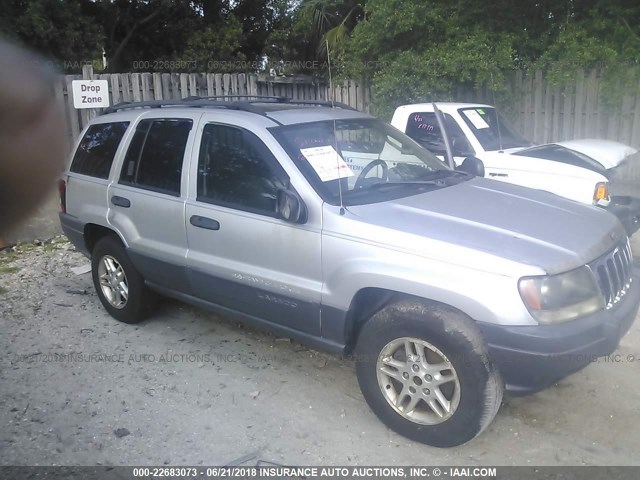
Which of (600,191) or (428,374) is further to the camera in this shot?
(600,191)

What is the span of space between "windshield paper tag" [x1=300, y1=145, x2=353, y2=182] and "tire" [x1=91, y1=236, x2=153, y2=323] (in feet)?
6.45

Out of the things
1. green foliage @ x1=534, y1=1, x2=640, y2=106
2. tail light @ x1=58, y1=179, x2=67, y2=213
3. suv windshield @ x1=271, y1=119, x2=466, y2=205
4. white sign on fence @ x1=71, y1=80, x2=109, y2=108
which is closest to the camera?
suv windshield @ x1=271, y1=119, x2=466, y2=205

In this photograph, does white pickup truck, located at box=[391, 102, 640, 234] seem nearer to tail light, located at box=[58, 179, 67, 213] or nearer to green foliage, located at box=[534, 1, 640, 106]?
green foliage, located at box=[534, 1, 640, 106]

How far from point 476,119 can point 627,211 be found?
2046 millimetres

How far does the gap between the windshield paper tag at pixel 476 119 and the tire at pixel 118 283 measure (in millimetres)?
4141

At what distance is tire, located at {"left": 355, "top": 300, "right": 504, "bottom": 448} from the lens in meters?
3.17

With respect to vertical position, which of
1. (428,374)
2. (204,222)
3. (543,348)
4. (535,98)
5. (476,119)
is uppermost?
(535,98)

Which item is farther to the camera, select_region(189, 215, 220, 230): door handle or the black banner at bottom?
select_region(189, 215, 220, 230): door handle

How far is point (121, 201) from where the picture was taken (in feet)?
16.2

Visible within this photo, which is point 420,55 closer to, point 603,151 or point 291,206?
point 603,151

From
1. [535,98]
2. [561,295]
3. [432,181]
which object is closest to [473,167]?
[432,181]

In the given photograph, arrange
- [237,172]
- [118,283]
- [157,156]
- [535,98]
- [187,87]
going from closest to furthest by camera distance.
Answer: [237,172], [157,156], [118,283], [187,87], [535,98]

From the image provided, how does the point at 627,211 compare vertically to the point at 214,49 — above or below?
below

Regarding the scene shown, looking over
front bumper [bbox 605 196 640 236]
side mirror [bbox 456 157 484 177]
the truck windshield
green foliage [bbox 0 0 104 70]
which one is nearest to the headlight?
side mirror [bbox 456 157 484 177]
